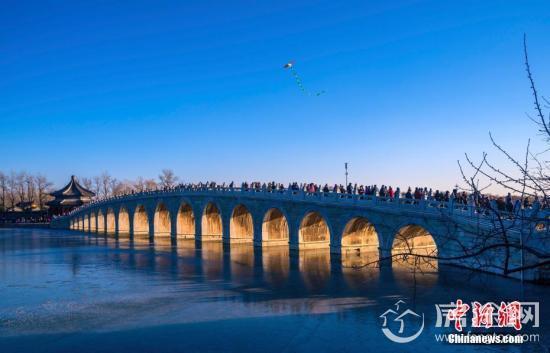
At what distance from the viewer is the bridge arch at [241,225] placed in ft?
129

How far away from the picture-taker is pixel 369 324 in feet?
46.9

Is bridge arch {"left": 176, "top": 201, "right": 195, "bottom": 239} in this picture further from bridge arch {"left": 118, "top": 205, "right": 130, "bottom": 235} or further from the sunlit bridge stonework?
bridge arch {"left": 118, "top": 205, "right": 130, "bottom": 235}

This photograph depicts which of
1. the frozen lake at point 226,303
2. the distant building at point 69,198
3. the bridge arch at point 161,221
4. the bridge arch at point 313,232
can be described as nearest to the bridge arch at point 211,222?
the bridge arch at point 161,221

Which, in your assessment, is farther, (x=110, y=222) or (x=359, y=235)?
(x=110, y=222)

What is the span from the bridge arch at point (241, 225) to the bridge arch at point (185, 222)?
8.98 meters

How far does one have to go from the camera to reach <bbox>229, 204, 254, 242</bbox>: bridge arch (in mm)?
39375

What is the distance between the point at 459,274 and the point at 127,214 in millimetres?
48437

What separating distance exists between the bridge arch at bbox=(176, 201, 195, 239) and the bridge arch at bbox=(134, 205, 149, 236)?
9080 mm

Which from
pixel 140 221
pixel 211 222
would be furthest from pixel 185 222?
pixel 140 221

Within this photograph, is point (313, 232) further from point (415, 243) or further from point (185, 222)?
point (185, 222)

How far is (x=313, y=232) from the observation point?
109 feet

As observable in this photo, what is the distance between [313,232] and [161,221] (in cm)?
2514

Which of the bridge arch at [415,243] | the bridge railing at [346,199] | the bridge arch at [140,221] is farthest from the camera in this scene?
the bridge arch at [140,221]

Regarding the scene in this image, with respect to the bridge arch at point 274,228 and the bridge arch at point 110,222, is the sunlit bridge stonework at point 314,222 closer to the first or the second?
the bridge arch at point 274,228
